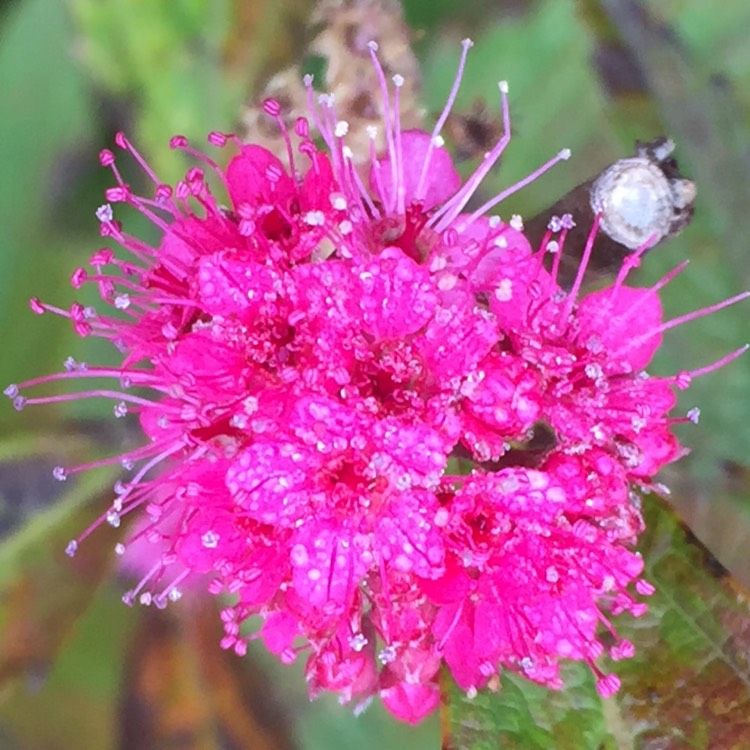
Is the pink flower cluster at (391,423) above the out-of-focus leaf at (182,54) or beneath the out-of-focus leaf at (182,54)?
beneath

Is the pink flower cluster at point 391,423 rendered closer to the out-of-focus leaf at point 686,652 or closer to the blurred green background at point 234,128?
the out-of-focus leaf at point 686,652

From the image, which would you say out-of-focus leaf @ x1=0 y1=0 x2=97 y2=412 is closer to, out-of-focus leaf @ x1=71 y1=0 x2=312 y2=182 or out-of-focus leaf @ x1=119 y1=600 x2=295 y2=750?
out-of-focus leaf @ x1=71 y1=0 x2=312 y2=182

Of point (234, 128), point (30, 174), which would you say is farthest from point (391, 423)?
point (30, 174)

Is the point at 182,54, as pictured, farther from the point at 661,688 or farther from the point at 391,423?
the point at 661,688

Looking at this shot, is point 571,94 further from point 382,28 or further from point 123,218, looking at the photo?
point 123,218

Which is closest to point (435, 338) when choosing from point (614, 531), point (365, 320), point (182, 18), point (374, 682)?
point (365, 320)

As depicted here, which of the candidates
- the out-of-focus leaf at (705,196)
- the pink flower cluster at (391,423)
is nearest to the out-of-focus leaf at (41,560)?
the pink flower cluster at (391,423)

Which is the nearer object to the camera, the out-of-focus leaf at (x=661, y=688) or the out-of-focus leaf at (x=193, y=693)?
the out-of-focus leaf at (x=661, y=688)
